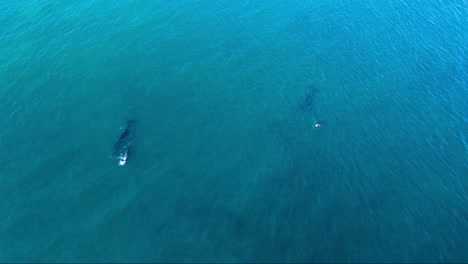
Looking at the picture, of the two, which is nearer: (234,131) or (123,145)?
(123,145)

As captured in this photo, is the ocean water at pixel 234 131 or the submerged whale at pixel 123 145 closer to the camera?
the ocean water at pixel 234 131

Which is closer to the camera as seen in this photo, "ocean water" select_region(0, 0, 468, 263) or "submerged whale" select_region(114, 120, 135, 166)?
"ocean water" select_region(0, 0, 468, 263)

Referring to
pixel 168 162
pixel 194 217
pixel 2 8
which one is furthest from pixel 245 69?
pixel 2 8

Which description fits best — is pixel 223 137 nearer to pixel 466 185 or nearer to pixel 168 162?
pixel 168 162

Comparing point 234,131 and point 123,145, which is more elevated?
point 123,145
